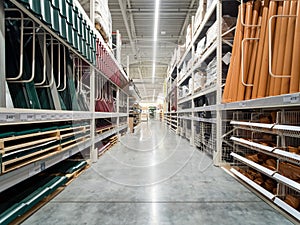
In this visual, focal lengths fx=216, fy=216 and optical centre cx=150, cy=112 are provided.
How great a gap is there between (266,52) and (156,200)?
1.66 meters

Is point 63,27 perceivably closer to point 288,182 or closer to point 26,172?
point 26,172

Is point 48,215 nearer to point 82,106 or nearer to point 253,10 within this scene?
point 82,106

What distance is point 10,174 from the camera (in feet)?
4.20

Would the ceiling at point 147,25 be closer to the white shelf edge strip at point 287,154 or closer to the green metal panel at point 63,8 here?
the green metal panel at point 63,8

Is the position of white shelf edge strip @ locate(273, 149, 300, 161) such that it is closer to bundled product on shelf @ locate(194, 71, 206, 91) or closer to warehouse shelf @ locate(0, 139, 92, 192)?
warehouse shelf @ locate(0, 139, 92, 192)

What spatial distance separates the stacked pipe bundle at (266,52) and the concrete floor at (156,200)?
37.0 inches

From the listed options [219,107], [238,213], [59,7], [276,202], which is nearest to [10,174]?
[59,7]

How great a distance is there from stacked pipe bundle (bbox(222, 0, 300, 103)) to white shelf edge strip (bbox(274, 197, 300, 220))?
0.82 m

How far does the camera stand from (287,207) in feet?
4.95

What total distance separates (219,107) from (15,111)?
2413mm

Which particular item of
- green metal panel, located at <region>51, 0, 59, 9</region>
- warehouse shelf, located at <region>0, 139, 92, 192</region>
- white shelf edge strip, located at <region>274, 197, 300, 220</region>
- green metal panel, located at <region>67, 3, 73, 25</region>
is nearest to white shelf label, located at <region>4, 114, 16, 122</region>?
warehouse shelf, located at <region>0, 139, 92, 192</region>

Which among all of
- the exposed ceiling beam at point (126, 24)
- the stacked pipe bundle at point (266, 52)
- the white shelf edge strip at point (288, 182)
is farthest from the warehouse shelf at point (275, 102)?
the exposed ceiling beam at point (126, 24)

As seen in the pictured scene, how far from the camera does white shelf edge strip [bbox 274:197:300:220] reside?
4.59ft

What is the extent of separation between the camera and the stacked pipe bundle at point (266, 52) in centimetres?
167
